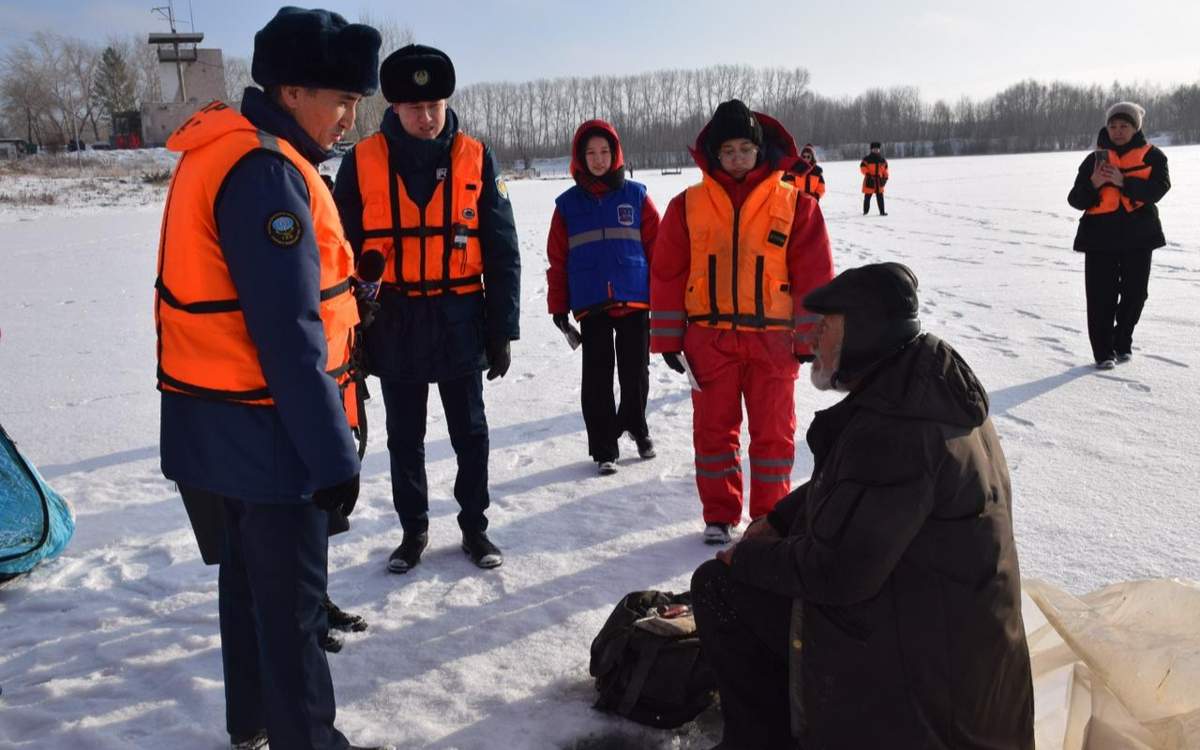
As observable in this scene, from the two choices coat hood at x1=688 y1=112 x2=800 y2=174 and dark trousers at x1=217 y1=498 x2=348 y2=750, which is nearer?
dark trousers at x1=217 y1=498 x2=348 y2=750

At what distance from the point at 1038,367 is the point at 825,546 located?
5.06 metres

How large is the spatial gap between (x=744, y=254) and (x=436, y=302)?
1.22 m

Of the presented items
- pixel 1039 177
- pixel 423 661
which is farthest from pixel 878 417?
pixel 1039 177

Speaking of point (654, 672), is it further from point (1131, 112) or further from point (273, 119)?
point (1131, 112)

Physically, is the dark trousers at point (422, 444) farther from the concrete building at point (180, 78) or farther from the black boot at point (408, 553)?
the concrete building at point (180, 78)

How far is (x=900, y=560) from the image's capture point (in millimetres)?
1724

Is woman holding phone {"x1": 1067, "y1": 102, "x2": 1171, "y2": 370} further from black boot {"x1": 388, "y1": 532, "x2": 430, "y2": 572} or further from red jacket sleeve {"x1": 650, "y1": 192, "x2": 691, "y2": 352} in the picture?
black boot {"x1": 388, "y1": 532, "x2": 430, "y2": 572}

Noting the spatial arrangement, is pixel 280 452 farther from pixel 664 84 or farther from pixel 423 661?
pixel 664 84

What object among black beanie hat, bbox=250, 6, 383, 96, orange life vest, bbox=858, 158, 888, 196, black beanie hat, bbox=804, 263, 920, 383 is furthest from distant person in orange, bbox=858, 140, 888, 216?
black beanie hat, bbox=250, 6, 383, 96

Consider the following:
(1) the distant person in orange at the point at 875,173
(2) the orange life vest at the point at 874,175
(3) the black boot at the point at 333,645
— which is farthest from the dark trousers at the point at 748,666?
(2) the orange life vest at the point at 874,175

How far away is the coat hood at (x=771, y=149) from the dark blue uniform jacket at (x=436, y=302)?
0.82 metres

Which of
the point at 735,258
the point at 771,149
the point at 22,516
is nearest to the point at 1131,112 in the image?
the point at 771,149

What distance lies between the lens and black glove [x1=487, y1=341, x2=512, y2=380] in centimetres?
344

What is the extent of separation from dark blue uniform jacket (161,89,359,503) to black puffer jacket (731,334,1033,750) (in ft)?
3.48
